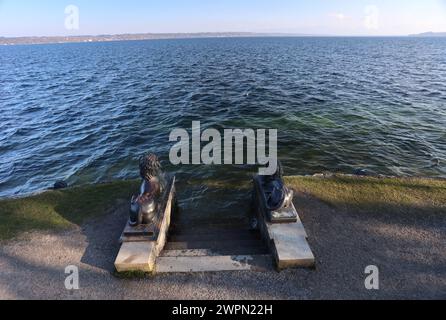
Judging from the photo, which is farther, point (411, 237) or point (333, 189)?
point (333, 189)

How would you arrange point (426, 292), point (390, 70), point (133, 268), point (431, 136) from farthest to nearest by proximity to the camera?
point (390, 70) → point (431, 136) → point (133, 268) → point (426, 292)

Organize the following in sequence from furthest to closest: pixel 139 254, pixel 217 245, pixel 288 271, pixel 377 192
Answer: pixel 377 192 < pixel 217 245 < pixel 139 254 < pixel 288 271

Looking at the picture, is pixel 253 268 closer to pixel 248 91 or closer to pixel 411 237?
pixel 411 237

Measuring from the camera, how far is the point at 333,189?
13.7m

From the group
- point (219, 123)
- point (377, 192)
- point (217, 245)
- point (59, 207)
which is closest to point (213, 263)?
point (217, 245)

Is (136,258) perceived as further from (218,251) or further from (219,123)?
(219,123)

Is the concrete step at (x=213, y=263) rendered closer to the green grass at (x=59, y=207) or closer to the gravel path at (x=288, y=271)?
the gravel path at (x=288, y=271)

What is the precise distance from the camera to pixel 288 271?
29.6ft

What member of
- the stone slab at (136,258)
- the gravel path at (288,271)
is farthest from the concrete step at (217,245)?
the gravel path at (288,271)

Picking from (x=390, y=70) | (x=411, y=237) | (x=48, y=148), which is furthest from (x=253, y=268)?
(x=390, y=70)

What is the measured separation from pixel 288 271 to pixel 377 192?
22.3 feet

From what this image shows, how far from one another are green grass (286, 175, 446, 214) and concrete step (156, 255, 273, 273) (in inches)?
194

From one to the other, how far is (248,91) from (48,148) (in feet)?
82.7

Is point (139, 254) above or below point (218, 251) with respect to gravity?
above
